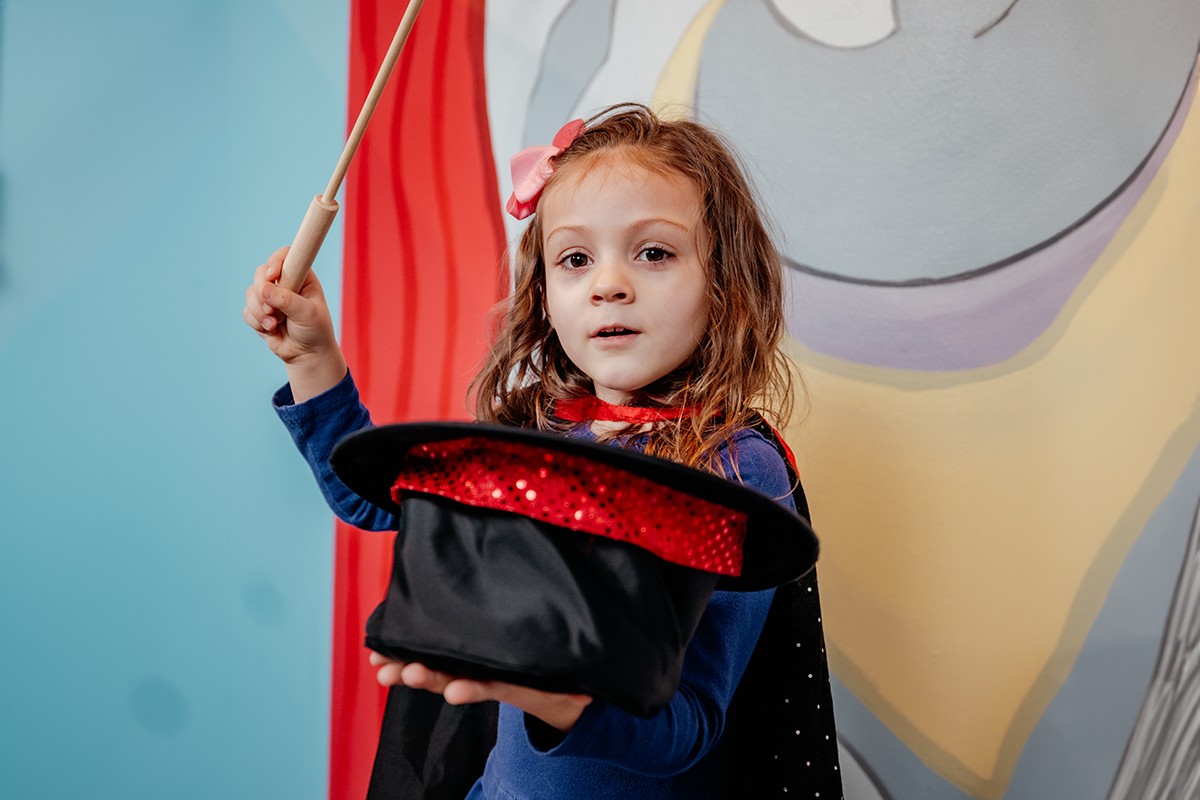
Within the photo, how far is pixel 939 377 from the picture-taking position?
0.87 metres

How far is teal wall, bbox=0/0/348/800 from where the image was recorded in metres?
1.18

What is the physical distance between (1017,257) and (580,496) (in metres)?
0.67

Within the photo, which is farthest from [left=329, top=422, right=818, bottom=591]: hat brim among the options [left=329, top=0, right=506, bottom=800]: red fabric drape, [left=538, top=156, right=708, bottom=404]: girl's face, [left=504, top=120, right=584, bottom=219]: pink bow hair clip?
[left=329, top=0, right=506, bottom=800]: red fabric drape

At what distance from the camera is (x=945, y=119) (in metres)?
0.88

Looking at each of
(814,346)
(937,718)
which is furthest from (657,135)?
(937,718)

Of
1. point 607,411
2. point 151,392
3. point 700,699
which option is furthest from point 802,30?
point 151,392

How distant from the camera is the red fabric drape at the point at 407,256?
115 centimetres

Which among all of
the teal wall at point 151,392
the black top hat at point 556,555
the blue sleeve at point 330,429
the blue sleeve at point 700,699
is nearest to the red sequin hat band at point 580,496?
the black top hat at point 556,555

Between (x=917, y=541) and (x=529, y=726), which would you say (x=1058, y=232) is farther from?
(x=529, y=726)

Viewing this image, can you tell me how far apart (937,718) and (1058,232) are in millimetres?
549

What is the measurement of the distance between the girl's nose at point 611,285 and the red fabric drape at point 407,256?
49 centimetres

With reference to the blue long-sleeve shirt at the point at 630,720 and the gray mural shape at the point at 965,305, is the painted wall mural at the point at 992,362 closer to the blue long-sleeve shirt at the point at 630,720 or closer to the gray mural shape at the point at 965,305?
the gray mural shape at the point at 965,305

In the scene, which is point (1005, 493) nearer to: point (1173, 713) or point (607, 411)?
point (1173, 713)

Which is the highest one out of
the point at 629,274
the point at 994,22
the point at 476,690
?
the point at 994,22
